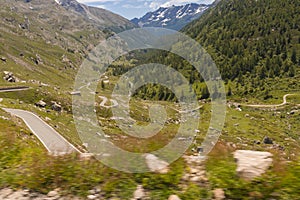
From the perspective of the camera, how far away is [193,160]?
36.9ft

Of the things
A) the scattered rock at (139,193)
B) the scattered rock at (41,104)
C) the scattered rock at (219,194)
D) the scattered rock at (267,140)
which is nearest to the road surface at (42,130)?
the scattered rock at (41,104)

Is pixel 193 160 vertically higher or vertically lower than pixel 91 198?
higher

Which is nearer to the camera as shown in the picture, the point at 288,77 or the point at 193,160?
the point at 193,160

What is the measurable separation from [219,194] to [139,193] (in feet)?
8.11

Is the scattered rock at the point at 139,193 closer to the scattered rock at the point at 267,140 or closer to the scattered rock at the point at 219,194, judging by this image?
the scattered rock at the point at 219,194

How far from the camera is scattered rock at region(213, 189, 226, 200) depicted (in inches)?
371

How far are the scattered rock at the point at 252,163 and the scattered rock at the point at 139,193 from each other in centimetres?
303

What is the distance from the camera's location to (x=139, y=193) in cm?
1016

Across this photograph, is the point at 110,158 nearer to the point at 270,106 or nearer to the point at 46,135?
the point at 46,135

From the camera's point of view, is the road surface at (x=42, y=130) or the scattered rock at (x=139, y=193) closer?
the scattered rock at (x=139, y=193)

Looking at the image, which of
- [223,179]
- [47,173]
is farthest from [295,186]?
[47,173]

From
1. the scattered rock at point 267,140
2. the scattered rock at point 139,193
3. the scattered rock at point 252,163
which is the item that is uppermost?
the scattered rock at point 252,163

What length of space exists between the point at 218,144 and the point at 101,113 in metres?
87.1

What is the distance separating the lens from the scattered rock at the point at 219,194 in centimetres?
941
